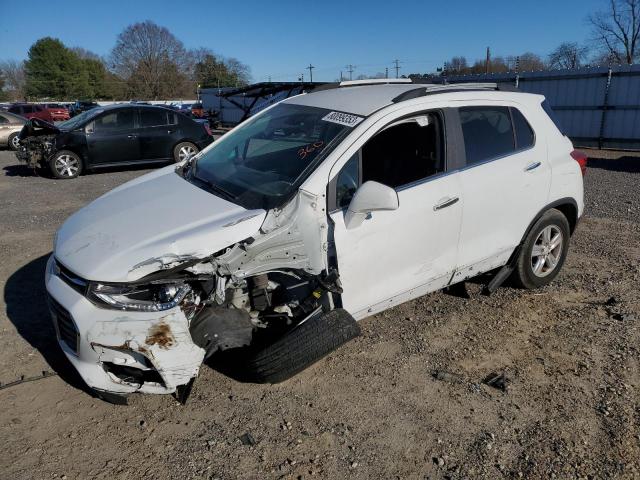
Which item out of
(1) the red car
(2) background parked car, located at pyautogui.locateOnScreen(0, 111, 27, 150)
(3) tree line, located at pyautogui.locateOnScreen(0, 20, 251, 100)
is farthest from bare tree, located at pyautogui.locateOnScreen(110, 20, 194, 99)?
(2) background parked car, located at pyautogui.locateOnScreen(0, 111, 27, 150)

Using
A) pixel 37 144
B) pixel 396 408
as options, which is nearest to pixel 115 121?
pixel 37 144

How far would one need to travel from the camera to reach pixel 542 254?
4.44 m

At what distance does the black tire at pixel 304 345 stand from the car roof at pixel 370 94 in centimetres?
145

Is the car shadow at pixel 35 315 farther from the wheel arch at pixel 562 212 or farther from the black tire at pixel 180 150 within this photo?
the black tire at pixel 180 150

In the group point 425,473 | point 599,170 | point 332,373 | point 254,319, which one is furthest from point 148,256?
point 599,170

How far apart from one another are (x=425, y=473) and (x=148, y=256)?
73.2 inches

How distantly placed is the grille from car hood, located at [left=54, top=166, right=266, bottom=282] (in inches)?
9.8

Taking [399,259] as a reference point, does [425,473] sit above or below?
below

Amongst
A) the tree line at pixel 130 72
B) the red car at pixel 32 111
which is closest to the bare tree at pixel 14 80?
the tree line at pixel 130 72

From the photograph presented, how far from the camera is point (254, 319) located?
3121 millimetres

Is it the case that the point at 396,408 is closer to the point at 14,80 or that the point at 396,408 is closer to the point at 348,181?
the point at 348,181

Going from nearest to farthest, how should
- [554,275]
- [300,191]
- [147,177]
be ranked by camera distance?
[300,191] → [147,177] → [554,275]

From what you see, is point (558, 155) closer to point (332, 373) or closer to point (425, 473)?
A: point (332, 373)

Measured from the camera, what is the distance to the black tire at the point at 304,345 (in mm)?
2953
